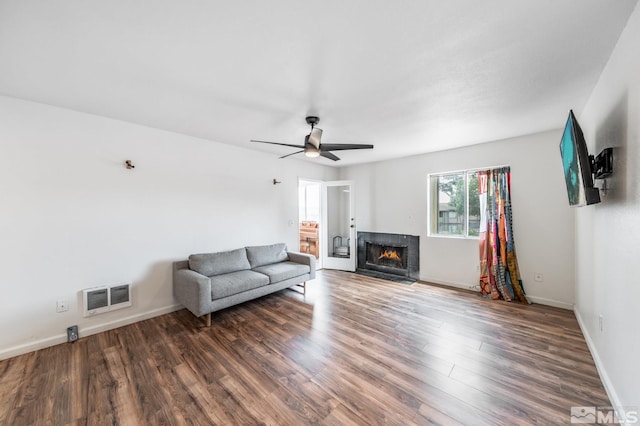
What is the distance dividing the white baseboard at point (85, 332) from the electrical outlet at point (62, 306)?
9.9 inches

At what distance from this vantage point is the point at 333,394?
73.0 inches

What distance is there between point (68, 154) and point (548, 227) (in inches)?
235

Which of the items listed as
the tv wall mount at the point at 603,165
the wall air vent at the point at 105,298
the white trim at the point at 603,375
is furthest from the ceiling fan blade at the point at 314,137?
the white trim at the point at 603,375

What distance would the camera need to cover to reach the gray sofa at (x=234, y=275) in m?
2.93

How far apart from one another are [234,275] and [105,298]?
1412 millimetres

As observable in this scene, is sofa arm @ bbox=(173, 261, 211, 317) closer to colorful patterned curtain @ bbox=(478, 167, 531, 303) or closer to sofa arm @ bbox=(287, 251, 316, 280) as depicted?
sofa arm @ bbox=(287, 251, 316, 280)

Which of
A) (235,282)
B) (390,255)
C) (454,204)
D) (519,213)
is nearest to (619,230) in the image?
(519,213)

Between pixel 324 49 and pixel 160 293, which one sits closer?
pixel 324 49

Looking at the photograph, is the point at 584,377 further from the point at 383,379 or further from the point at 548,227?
the point at 548,227

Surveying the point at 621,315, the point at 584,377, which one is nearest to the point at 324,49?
the point at 621,315

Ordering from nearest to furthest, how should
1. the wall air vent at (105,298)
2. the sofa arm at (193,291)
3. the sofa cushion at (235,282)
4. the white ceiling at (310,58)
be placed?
the white ceiling at (310,58) < the wall air vent at (105,298) < the sofa arm at (193,291) < the sofa cushion at (235,282)

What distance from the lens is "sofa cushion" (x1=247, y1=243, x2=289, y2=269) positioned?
13.1ft

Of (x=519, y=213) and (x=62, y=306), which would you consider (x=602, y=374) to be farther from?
(x=62, y=306)

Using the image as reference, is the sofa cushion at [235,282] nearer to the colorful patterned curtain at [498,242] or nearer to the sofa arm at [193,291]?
the sofa arm at [193,291]
